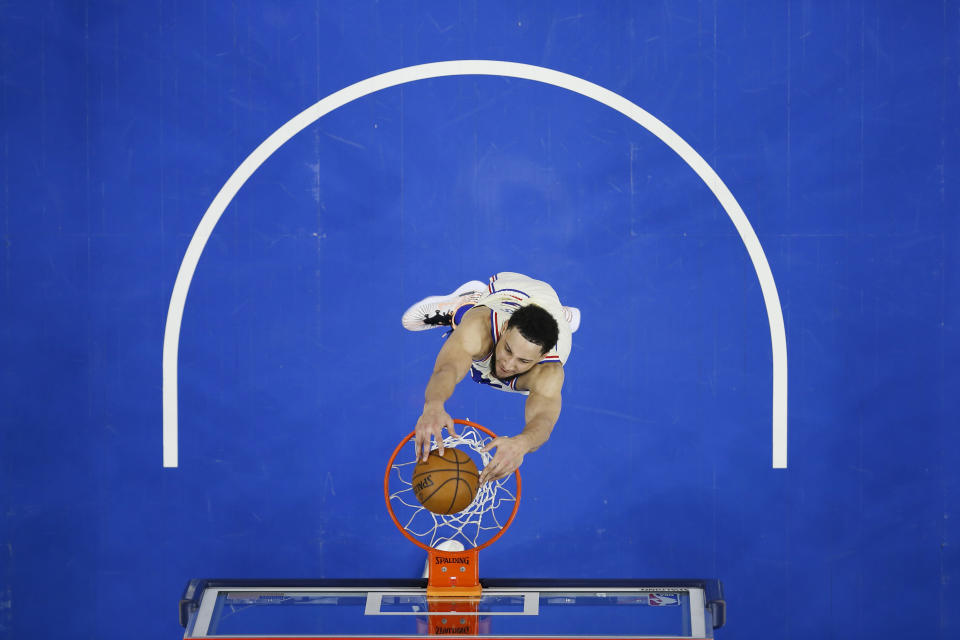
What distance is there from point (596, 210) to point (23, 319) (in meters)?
5.21

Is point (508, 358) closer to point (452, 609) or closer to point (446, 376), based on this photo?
point (446, 376)

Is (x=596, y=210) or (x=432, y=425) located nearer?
(x=432, y=425)

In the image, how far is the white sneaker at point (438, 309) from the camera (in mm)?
6082

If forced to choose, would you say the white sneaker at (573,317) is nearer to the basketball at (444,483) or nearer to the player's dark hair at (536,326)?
the player's dark hair at (536,326)

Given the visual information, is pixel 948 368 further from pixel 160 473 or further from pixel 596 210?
pixel 160 473

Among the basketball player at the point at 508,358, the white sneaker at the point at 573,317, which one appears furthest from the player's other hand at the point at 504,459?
the white sneaker at the point at 573,317

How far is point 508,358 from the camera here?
4812 millimetres

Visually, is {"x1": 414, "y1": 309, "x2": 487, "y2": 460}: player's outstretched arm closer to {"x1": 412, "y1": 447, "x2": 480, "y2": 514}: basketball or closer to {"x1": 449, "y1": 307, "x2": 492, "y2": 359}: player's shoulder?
{"x1": 449, "y1": 307, "x2": 492, "y2": 359}: player's shoulder

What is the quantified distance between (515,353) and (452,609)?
66.6 inches

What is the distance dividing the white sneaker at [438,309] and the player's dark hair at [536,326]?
131cm

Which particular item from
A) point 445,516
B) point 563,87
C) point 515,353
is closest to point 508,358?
point 515,353

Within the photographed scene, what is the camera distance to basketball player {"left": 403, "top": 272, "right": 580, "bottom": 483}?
430 cm

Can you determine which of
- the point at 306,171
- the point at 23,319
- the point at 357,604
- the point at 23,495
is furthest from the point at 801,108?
the point at 23,495

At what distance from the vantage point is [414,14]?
6.84m
